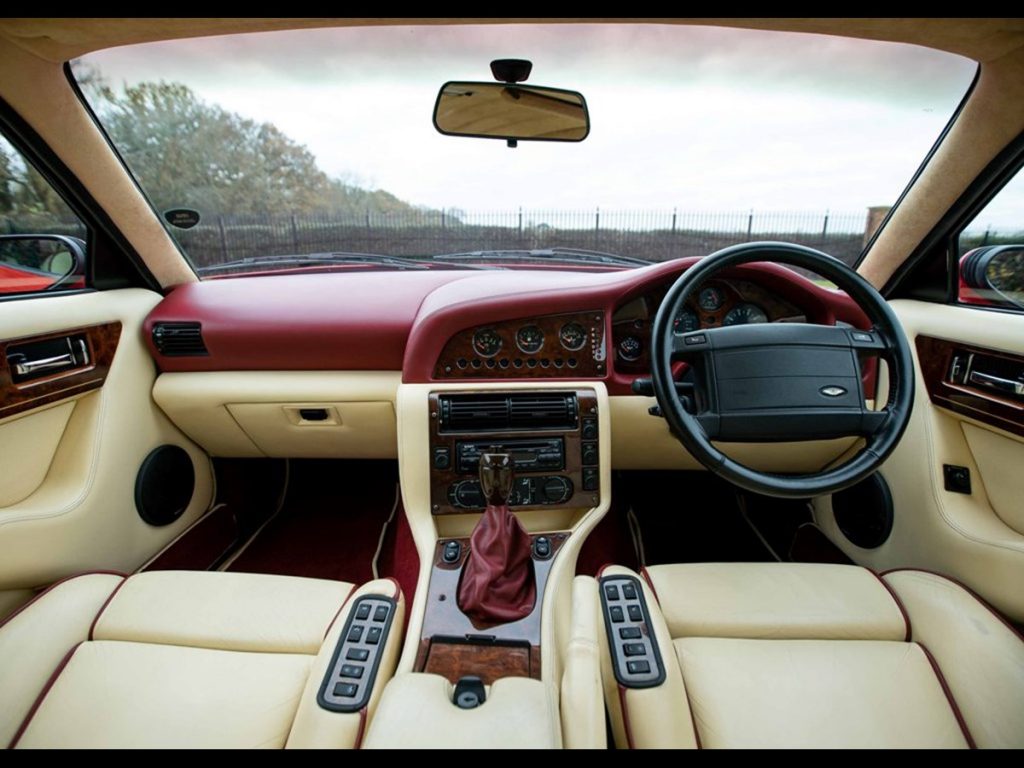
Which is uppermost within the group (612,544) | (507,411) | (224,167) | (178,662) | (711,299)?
(224,167)

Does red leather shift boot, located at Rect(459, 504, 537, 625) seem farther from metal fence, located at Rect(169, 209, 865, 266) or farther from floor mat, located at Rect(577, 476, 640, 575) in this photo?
metal fence, located at Rect(169, 209, 865, 266)

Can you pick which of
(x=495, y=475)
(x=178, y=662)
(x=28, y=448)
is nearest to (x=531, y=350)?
(x=495, y=475)

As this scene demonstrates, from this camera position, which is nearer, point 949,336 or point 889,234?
point 949,336

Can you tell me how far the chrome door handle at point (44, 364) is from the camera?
1587 millimetres

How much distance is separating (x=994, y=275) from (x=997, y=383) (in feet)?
1.57

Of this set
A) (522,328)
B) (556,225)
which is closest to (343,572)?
(522,328)

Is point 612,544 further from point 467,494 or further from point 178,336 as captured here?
point 178,336

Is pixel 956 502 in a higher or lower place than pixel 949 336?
lower

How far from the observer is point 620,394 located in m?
1.93

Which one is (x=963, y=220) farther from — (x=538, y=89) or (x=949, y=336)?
(x=538, y=89)

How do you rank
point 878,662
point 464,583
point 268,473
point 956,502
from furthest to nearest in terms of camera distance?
point 268,473
point 956,502
point 464,583
point 878,662

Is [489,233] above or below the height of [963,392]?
above

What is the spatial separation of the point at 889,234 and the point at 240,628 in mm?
2539

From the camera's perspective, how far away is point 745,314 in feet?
6.23
